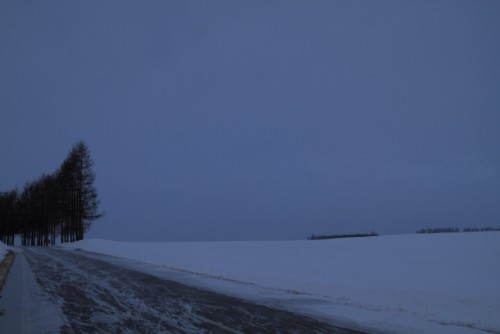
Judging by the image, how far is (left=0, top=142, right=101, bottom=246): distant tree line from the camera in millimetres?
65625

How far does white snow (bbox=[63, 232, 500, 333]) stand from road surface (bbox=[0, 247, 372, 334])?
4.16ft

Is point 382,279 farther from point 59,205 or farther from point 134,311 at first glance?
point 59,205

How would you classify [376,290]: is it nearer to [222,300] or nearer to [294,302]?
[294,302]

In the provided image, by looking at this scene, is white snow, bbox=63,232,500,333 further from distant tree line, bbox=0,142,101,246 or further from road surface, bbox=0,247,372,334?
distant tree line, bbox=0,142,101,246

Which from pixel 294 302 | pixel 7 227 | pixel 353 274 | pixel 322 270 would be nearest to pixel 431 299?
pixel 294 302

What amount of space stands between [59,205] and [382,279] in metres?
63.6

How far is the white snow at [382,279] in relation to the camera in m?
10.5

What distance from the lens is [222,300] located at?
13203mm

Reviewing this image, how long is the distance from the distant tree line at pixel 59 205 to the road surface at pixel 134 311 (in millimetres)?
51081

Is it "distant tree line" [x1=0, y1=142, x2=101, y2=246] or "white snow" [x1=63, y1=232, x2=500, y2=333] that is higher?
"distant tree line" [x1=0, y1=142, x2=101, y2=246]

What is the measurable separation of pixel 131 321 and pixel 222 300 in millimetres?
3814

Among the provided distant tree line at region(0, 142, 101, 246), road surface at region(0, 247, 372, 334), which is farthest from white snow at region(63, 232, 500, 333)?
distant tree line at region(0, 142, 101, 246)

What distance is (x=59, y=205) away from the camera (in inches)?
2726

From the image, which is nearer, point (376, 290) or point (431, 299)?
point (431, 299)
